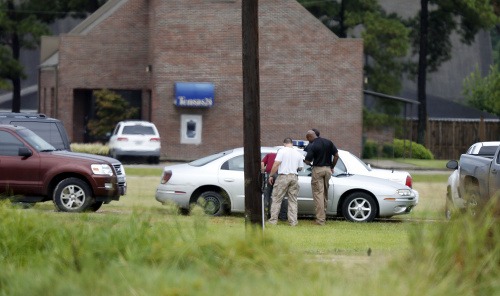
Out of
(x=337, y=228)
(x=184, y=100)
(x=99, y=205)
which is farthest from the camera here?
(x=184, y=100)

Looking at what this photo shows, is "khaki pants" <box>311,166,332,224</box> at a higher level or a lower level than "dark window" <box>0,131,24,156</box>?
lower

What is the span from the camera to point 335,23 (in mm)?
72000

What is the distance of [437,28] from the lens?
72.0 metres

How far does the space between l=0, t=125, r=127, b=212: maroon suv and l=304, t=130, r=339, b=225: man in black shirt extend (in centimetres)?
395

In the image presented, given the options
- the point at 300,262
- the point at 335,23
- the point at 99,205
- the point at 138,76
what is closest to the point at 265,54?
the point at 138,76

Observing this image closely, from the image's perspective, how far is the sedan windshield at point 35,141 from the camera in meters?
25.2

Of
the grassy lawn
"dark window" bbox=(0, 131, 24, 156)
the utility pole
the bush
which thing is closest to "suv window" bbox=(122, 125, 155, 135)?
the bush

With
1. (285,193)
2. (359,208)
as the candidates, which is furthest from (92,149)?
(285,193)

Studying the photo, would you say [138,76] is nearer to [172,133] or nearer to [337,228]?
[172,133]

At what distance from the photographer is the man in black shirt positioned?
80.8 ft

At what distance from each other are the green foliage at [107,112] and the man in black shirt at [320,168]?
37129mm

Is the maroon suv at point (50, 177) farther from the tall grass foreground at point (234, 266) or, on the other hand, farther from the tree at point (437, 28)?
the tree at point (437, 28)

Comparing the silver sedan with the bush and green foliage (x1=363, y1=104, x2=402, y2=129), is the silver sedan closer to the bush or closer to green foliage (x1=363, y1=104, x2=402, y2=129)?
the bush

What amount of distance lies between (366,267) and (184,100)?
1838 inches
